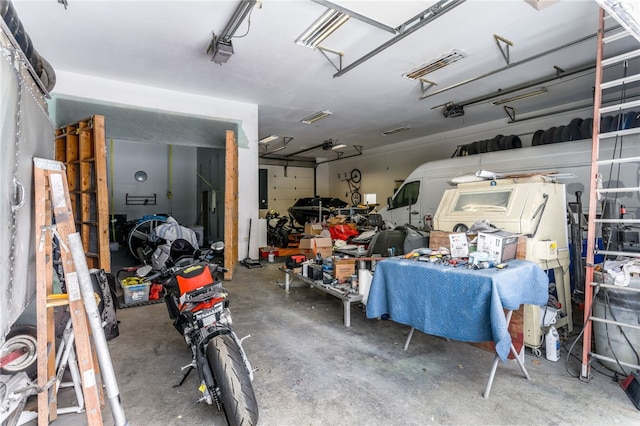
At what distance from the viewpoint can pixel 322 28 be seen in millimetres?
3736

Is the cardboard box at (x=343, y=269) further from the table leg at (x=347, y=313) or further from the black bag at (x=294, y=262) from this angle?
Answer: the black bag at (x=294, y=262)

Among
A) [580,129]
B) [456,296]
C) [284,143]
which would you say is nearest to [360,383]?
[456,296]

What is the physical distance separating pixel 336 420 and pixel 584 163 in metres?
5.16

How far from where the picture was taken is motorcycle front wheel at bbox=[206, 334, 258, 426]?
1683mm

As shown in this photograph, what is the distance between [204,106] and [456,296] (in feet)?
19.2

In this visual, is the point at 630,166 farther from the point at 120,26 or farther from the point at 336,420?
the point at 120,26

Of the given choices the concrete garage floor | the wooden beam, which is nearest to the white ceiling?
the wooden beam

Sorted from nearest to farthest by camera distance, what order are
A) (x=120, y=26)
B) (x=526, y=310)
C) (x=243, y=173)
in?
(x=526, y=310) → (x=120, y=26) → (x=243, y=173)

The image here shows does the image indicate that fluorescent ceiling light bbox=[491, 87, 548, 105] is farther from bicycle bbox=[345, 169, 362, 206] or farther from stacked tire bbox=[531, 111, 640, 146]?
bicycle bbox=[345, 169, 362, 206]

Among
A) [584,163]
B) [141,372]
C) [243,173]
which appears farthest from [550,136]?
[141,372]

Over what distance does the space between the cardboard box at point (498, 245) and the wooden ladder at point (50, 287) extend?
104 inches

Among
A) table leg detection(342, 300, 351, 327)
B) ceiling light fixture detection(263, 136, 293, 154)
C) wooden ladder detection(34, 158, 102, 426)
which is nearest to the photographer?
wooden ladder detection(34, 158, 102, 426)

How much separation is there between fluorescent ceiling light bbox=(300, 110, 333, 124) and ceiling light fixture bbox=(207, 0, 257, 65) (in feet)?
11.4

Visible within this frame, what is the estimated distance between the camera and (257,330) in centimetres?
330
